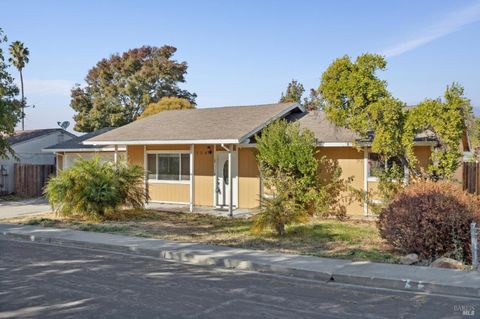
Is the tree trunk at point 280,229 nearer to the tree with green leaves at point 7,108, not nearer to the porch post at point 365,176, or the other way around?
the porch post at point 365,176

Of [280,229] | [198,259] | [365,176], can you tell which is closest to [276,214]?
[280,229]

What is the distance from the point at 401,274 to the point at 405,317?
2.26 metres

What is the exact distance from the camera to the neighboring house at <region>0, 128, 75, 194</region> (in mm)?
27369

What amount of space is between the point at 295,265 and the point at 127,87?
41.9m

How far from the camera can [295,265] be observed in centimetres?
922

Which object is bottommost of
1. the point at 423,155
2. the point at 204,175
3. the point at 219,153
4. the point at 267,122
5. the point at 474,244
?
the point at 474,244

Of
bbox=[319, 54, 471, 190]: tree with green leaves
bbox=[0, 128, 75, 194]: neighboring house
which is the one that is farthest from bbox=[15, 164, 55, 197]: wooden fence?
bbox=[319, 54, 471, 190]: tree with green leaves

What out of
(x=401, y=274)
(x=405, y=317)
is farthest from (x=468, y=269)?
(x=405, y=317)

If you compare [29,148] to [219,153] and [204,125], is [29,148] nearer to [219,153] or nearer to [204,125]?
[204,125]

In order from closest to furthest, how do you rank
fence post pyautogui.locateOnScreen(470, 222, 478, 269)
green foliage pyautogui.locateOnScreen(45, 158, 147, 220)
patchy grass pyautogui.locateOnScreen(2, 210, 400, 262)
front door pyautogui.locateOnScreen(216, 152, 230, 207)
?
fence post pyautogui.locateOnScreen(470, 222, 478, 269), patchy grass pyautogui.locateOnScreen(2, 210, 400, 262), green foliage pyautogui.locateOnScreen(45, 158, 147, 220), front door pyautogui.locateOnScreen(216, 152, 230, 207)

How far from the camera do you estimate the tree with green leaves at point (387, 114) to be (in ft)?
43.7

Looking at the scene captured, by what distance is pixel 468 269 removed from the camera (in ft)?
28.5

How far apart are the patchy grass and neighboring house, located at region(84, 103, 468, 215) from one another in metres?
1.79

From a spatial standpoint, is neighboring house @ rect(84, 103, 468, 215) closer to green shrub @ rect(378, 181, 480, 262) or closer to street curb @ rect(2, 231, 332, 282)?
green shrub @ rect(378, 181, 480, 262)
